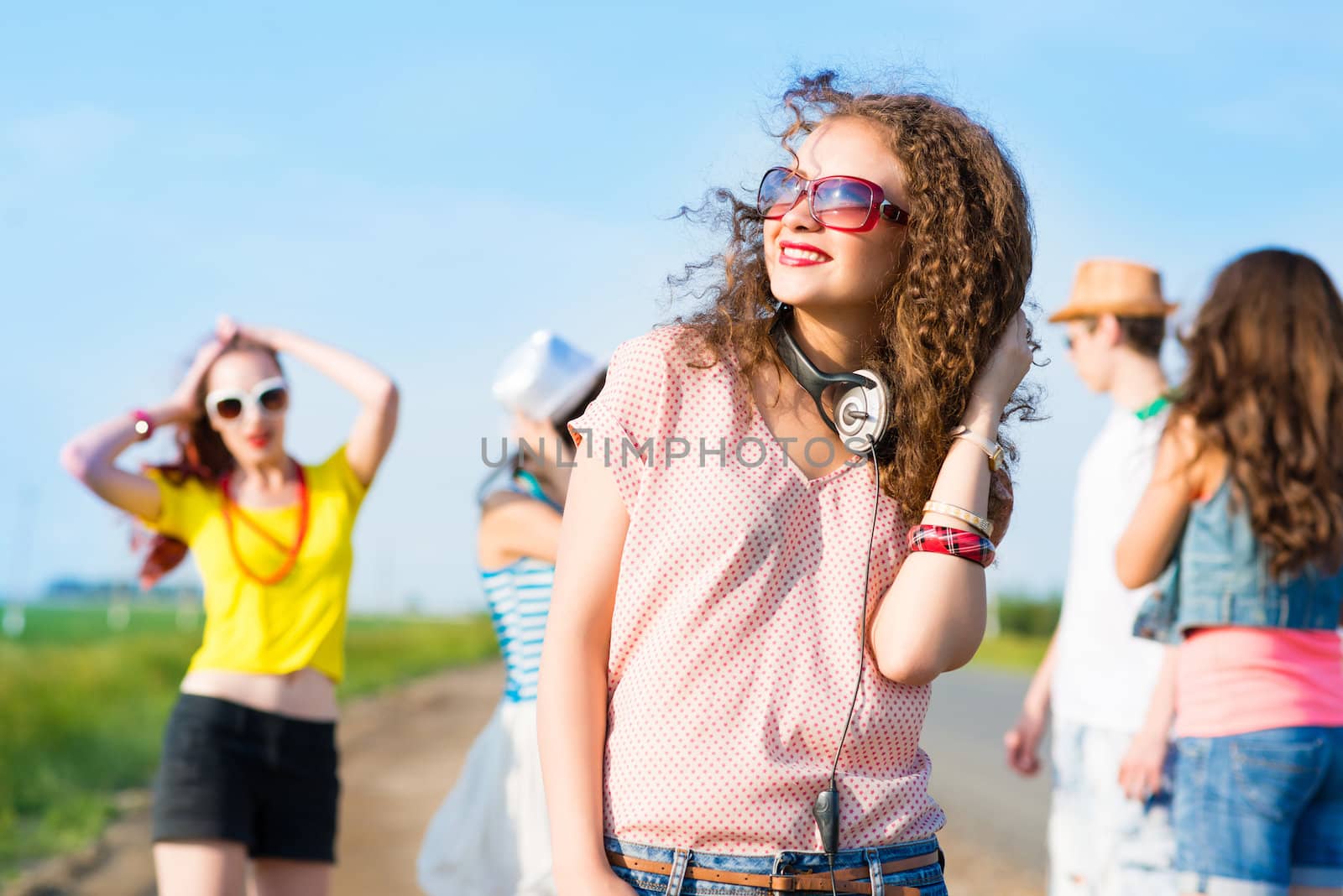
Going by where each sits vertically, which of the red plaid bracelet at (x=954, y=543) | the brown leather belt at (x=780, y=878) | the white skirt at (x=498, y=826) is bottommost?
the white skirt at (x=498, y=826)

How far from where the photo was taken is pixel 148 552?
15.8 feet

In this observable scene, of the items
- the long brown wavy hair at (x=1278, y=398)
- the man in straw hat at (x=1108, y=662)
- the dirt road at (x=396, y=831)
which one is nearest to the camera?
the long brown wavy hair at (x=1278, y=398)

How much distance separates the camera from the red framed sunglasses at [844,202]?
2.21 meters

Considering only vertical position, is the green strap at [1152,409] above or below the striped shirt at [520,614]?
above

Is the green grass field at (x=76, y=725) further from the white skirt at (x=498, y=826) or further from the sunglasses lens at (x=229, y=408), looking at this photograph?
the white skirt at (x=498, y=826)

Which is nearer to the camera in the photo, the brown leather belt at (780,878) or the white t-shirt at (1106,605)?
the brown leather belt at (780,878)

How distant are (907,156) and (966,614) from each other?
2.60 feet

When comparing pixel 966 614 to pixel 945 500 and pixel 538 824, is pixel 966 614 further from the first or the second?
pixel 538 824

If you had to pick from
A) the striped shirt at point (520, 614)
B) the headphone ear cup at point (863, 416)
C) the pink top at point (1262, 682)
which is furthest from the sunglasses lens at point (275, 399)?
the pink top at point (1262, 682)

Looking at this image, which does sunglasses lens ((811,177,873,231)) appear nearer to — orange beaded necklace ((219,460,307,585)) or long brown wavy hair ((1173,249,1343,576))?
long brown wavy hair ((1173,249,1343,576))

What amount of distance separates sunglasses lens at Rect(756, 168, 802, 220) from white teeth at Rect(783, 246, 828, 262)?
0.07 metres

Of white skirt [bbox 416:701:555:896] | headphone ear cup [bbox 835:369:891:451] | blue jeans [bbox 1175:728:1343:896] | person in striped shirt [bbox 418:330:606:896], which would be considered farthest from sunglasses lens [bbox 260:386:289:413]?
blue jeans [bbox 1175:728:1343:896]

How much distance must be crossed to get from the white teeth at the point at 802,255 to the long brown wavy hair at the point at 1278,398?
5.70 feet

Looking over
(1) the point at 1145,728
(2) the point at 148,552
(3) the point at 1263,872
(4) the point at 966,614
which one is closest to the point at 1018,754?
(1) the point at 1145,728
